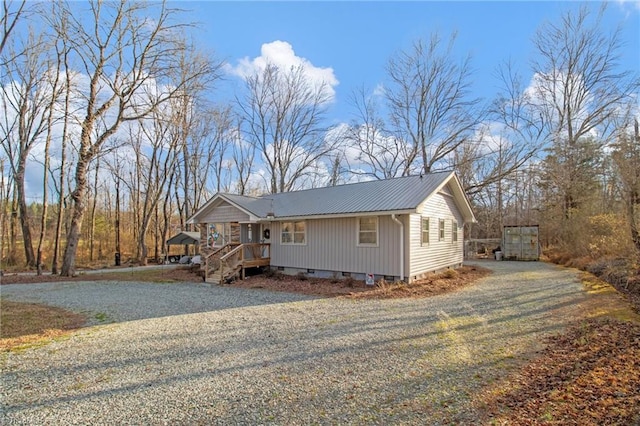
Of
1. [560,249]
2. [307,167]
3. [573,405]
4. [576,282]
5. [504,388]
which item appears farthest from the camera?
[307,167]

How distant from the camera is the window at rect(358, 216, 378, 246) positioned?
37.7 feet

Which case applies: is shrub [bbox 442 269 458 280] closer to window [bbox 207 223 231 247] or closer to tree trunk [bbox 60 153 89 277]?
window [bbox 207 223 231 247]

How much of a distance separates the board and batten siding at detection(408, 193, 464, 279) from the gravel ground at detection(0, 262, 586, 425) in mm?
2813

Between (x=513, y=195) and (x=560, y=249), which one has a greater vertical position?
(x=513, y=195)

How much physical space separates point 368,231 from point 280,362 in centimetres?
749

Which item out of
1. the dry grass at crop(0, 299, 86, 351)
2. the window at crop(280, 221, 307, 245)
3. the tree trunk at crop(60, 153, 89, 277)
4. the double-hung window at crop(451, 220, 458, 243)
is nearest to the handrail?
the window at crop(280, 221, 307, 245)

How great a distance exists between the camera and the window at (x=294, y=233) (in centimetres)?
1351

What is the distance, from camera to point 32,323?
6.84m

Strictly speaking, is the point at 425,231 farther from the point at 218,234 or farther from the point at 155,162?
the point at 155,162

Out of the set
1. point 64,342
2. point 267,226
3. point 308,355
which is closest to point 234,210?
point 267,226

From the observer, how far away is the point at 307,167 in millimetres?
30125

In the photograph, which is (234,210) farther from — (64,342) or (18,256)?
(18,256)

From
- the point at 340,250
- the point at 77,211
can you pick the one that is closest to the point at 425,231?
the point at 340,250

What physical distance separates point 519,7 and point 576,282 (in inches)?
361
